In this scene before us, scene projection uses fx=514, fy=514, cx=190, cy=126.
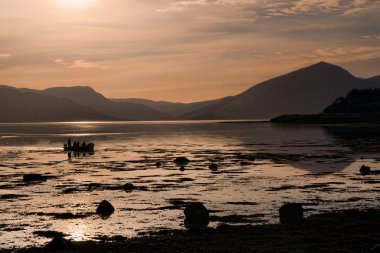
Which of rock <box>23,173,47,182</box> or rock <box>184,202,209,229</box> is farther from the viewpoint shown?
rock <box>23,173,47,182</box>

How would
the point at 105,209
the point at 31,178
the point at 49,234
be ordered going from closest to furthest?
the point at 49,234, the point at 105,209, the point at 31,178

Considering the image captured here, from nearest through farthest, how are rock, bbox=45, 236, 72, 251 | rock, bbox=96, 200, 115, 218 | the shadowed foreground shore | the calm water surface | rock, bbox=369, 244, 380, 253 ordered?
rock, bbox=369, 244, 380, 253 → the shadowed foreground shore → rock, bbox=45, 236, 72, 251 → the calm water surface → rock, bbox=96, 200, 115, 218

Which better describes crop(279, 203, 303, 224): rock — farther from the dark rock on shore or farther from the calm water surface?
the dark rock on shore

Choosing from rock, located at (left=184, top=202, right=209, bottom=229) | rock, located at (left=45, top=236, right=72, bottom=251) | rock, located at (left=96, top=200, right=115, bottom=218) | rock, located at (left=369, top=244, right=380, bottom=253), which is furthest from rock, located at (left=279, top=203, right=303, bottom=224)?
rock, located at (left=45, top=236, right=72, bottom=251)

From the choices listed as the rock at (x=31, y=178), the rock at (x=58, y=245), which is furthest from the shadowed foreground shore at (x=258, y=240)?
the rock at (x=31, y=178)

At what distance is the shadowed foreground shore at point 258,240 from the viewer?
79.1ft

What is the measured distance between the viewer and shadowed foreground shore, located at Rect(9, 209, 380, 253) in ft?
79.1

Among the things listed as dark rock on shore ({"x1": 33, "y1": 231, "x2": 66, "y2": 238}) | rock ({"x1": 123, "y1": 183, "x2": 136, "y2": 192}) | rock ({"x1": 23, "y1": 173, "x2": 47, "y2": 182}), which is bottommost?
dark rock on shore ({"x1": 33, "y1": 231, "x2": 66, "y2": 238})

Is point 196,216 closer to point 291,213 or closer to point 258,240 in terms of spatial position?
point 291,213

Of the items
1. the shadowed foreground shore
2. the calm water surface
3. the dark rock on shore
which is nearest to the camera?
the shadowed foreground shore

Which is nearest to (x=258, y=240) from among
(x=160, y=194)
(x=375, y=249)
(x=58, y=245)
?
(x=375, y=249)

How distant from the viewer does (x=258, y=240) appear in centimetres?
2566

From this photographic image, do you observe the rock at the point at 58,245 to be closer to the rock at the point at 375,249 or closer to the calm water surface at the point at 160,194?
the calm water surface at the point at 160,194

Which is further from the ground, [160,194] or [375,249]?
[375,249]
